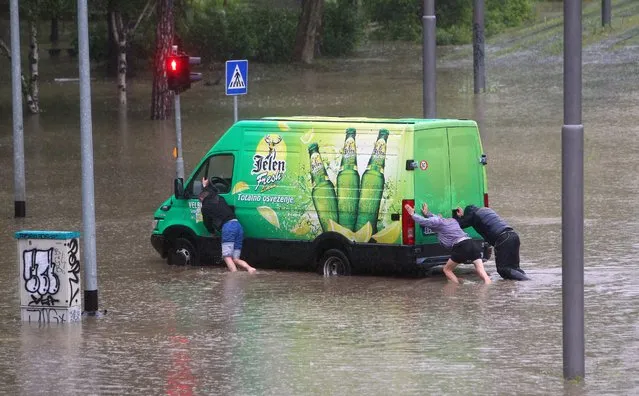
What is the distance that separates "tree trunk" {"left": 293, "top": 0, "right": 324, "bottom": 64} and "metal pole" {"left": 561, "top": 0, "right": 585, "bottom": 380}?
139 ft

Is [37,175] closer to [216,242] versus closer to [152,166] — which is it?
[152,166]

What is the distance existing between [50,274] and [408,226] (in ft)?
15.0

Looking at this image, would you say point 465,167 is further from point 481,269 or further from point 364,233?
point 364,233

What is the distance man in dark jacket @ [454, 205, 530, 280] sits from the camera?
18.8 meters

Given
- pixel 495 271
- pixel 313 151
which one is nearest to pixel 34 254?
pixel 313 151

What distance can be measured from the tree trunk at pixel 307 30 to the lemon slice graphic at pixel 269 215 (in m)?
35.2

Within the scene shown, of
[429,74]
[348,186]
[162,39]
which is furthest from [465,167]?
[162,39]

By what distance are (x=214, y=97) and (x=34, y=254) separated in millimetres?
31418

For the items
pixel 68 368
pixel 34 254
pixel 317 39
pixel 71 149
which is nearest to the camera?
pixel 68 368

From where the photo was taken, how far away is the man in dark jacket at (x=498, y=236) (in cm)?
1875

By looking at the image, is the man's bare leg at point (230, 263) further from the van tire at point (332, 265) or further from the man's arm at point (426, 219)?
the man's arm at point (426, 219)

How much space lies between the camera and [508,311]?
16.7 metres

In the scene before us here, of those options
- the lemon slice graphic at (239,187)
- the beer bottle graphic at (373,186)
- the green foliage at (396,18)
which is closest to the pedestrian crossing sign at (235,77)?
the lemon slice graphic at (239,187)

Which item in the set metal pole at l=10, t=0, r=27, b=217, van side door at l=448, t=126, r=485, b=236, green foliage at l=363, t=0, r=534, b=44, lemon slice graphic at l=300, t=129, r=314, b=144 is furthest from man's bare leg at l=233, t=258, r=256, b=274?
green foliage at l=363, t=0, r=534, b=44
